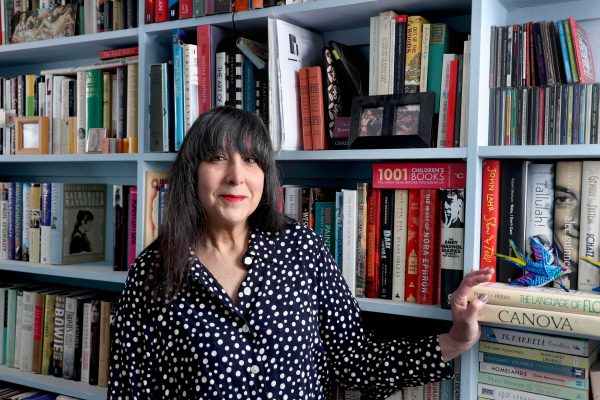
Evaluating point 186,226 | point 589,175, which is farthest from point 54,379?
point 589,175

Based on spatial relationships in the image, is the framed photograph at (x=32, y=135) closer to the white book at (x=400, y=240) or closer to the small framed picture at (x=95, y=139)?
the small framed picture at (x=95, y=139)

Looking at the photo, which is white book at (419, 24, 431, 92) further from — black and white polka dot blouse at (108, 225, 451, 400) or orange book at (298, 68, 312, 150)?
black and white polka dot blouse at (108, 225, 451, 400)

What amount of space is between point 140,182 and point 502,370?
1061 millimetres

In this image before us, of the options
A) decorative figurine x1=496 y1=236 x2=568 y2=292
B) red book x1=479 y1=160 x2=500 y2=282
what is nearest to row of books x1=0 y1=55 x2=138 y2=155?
red book x1=479 y1=160 x2=500 y2=282

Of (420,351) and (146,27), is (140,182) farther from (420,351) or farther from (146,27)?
(420,351)

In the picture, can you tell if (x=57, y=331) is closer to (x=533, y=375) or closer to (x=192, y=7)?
(x=192, y=7)

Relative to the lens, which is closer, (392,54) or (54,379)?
(392,54)

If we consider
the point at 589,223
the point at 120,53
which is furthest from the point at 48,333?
the point at 589,223

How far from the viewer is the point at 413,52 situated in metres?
1.44

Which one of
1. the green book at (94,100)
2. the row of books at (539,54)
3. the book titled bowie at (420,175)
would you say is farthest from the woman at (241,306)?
the green book at (94,100)

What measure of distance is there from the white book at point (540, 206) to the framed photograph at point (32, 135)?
1.50m

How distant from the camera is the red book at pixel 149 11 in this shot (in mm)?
1764

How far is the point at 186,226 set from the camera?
4.48 ft

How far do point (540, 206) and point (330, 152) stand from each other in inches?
19.2
